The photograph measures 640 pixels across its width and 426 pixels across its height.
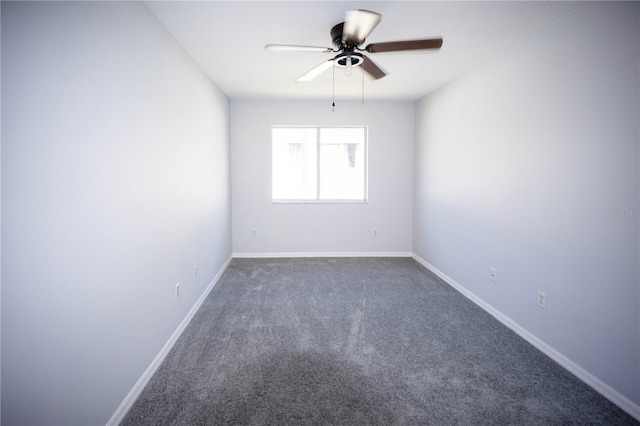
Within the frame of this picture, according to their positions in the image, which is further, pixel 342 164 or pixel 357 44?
pixel 342 164

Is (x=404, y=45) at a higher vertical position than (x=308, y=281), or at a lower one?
higher

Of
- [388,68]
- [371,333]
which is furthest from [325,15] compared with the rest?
[371,333]

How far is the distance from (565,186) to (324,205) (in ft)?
10.0

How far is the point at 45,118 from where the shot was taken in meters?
1.06

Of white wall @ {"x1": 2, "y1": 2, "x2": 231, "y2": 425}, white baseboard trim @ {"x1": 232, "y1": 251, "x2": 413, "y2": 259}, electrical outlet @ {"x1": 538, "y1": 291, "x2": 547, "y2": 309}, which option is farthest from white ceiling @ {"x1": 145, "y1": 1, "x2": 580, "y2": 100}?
white baseboard trim @ {"x1": 232, "y1": 251, "x2": 413, "y2": 259}

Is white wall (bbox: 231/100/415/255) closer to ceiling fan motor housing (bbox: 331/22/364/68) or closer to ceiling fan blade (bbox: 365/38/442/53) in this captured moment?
ceiling fan motor housing (bbox: 331/22/364/68)

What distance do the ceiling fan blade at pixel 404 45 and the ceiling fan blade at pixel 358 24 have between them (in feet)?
0.39

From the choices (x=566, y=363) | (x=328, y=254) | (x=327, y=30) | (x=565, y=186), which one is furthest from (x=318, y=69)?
(x=328, y=254)

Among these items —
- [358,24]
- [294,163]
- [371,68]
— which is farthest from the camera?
[294,163]

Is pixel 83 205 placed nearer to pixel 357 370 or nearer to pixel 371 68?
pixel 357 370

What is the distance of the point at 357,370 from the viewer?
184 centimetres

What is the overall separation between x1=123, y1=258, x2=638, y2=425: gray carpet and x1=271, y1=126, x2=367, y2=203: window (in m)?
2.02

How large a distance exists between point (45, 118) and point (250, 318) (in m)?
2.02

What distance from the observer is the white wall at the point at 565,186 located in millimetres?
1571
